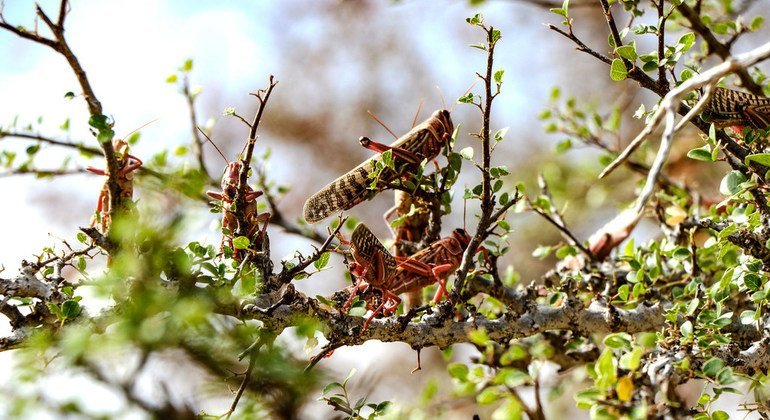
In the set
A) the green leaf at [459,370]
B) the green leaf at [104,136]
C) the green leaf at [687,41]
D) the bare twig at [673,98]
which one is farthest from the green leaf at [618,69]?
the green leaf at [104,136]

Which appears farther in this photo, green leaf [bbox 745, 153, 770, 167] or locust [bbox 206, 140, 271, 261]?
locust [bbox 206, 140, 271, 261]

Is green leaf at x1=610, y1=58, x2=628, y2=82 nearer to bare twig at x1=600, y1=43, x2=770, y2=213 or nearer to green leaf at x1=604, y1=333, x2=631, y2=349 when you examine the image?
bare twig at x1=600, y1=43, x2=770, y2=213

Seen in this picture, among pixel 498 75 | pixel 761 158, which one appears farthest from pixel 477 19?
pixel 761 158

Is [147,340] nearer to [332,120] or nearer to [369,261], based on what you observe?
[369,261]

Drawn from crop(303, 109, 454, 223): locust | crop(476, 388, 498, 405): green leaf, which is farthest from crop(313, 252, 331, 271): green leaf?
crop(476, 388, 498, 405): green leaf

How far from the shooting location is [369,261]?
3.84 feet

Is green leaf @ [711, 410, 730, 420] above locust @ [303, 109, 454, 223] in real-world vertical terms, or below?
below

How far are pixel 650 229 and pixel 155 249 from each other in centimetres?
267

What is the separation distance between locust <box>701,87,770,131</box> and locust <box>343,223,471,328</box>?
48 cm

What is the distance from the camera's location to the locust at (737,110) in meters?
1.18

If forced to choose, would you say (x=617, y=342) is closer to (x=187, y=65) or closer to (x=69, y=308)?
(x=69, y=308)

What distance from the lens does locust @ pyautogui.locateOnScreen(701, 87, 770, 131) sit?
3.86ft

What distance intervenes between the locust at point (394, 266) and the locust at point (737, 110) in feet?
1.59

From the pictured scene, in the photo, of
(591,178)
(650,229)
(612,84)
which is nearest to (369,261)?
(591,178)
